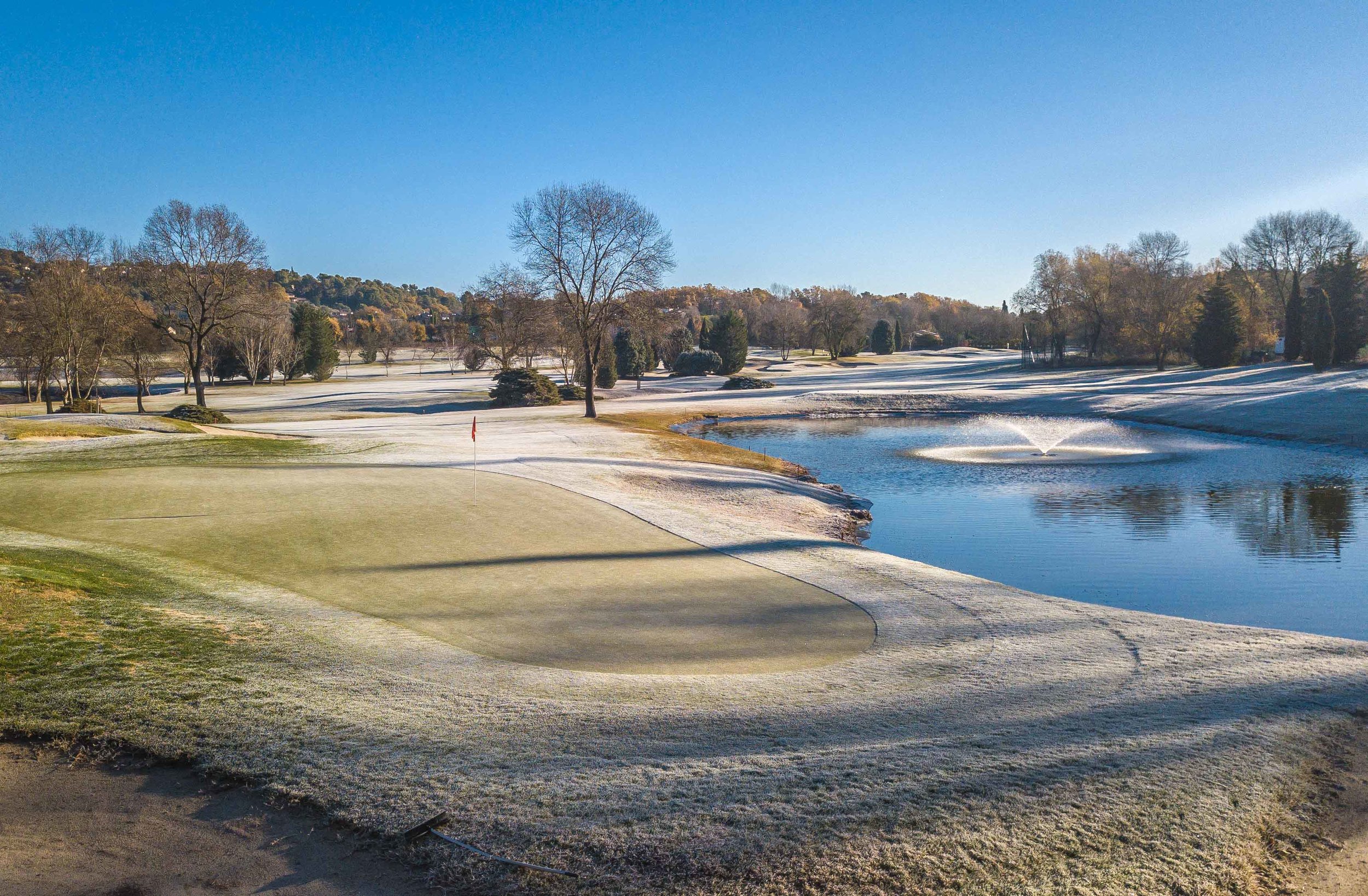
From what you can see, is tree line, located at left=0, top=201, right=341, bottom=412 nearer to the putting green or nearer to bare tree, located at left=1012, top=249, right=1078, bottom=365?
the putting green

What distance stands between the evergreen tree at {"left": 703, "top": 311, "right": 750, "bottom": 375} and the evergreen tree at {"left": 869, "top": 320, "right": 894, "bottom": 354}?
142ft

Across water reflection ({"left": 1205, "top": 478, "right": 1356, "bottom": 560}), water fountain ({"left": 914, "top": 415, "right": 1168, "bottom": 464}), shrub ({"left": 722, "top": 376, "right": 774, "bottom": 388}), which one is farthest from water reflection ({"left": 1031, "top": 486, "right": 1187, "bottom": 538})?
shrub ({"left": 722, "top": 376, "right": 774, "bottom": 388})

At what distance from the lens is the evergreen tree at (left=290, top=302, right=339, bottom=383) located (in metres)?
84.1

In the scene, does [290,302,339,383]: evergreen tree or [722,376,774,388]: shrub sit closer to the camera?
[722,376,774,388]: shrub

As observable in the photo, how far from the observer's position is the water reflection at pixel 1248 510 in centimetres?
1844

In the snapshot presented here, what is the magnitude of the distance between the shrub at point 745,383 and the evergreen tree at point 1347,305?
41182 millimetres

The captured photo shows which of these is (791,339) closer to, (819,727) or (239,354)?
(239,354)

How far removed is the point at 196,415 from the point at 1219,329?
243 feet

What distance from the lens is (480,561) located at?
13.7 metres

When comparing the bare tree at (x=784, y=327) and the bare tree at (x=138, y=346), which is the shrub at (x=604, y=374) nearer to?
the bare tree at (x=138, y=346)

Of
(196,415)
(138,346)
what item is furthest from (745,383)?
(138,346)

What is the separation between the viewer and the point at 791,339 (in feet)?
373

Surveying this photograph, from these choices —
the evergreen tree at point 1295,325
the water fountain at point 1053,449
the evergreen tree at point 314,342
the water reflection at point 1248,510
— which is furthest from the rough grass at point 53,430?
the evergreen tree at point 1295,325

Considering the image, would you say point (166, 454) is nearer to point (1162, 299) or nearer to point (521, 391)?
point (521, 391)
